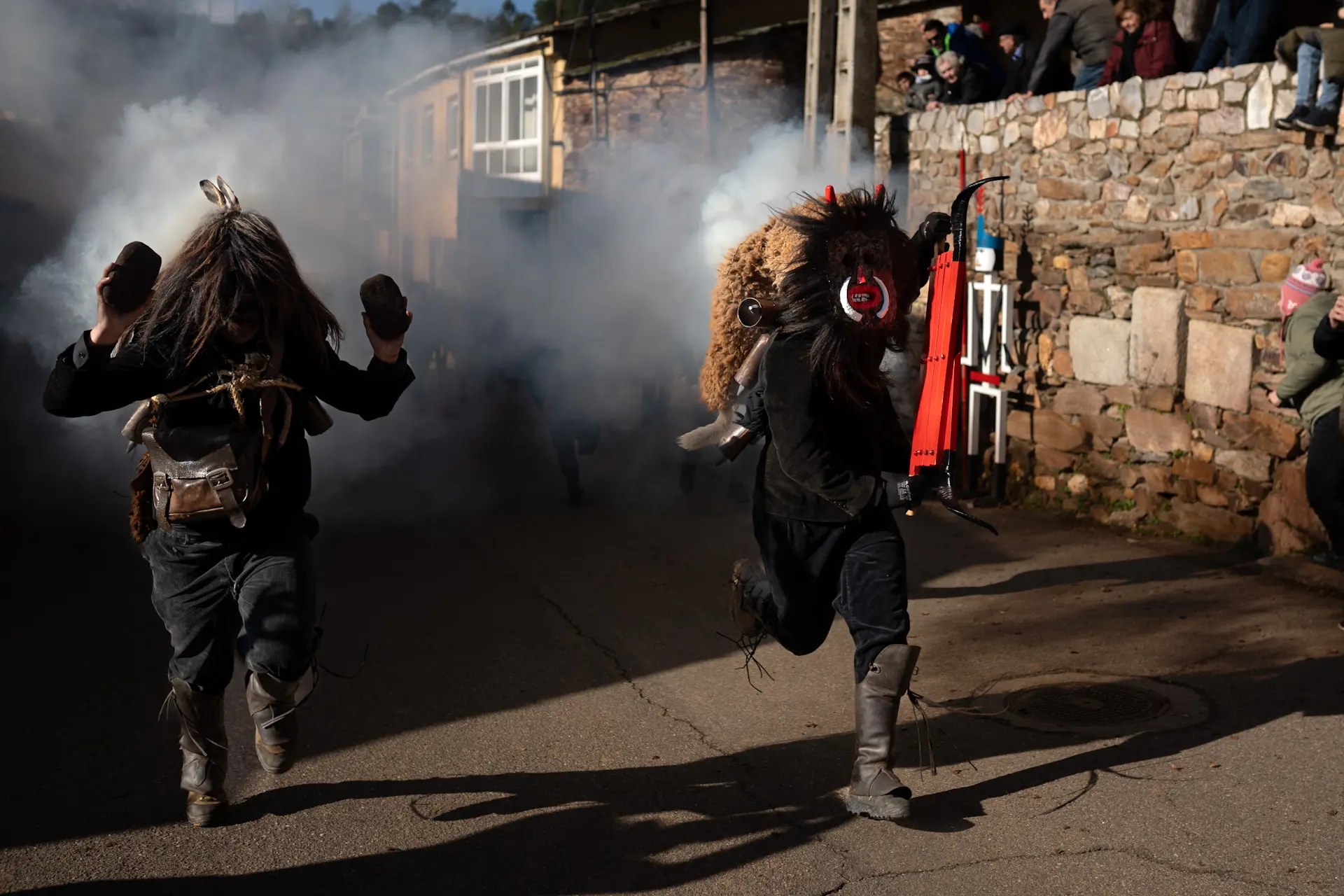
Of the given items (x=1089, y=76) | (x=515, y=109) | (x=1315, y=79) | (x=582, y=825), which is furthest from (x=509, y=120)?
(x=582, y=825)

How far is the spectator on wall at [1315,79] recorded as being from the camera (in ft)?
21.6

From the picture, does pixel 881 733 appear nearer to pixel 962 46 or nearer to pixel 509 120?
pixel 962 46

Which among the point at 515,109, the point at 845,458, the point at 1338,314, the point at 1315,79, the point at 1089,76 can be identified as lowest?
the point at 845,458

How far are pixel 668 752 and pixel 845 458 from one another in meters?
1.26

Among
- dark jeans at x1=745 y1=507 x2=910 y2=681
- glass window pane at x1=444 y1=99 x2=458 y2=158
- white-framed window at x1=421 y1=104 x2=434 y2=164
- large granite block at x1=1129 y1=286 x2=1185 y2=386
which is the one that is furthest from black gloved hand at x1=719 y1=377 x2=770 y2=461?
glass window pane at x1=444 y1=99 x2=458 y2=158

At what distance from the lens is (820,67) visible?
11.1 meters

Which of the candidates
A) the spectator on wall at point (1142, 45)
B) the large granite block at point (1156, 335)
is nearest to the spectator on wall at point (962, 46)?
the spectator on wall at point (1142, 45)

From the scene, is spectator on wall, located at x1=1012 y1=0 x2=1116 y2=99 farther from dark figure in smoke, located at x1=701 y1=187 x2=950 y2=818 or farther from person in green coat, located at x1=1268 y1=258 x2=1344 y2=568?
dark figure in smoke, located at x1=701 y1=187 x2=950 y2=818

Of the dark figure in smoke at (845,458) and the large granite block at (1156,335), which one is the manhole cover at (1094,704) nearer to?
the dark figure in smoke at (845,458)

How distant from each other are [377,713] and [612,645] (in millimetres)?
1282

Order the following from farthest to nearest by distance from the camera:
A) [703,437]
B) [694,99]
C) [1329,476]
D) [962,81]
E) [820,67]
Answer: [694,99]
[820,67]
[962,81]
[1329,476]
[703,437]

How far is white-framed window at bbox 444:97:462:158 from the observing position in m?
20.6

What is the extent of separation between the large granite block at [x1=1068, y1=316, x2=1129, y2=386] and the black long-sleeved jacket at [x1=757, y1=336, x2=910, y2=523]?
4.47m

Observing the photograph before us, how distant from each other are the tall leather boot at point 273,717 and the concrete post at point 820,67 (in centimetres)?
798
